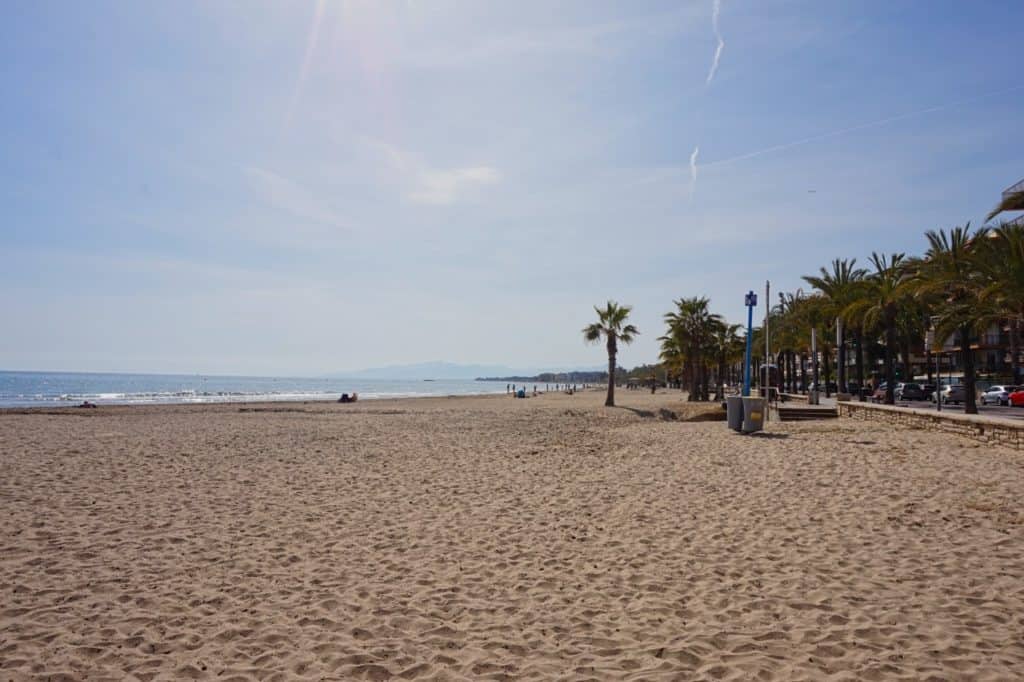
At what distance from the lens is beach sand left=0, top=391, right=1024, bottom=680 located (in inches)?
183

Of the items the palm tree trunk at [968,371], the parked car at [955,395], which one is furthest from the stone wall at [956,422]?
the parked car at [955,395]

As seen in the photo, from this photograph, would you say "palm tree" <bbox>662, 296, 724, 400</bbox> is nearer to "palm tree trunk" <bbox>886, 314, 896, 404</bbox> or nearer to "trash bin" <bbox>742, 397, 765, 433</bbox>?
"palm tree trunk" <bbox>886, 314, 896, 404</bbox>

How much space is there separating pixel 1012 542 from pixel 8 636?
374 inches

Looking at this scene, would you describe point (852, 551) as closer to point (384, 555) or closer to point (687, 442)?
point (384, 555)

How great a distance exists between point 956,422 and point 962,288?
8111 mm

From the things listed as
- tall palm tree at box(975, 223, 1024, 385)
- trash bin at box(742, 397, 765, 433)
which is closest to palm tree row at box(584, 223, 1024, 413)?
tall palm tree at box(975, 223, 1024, 385)

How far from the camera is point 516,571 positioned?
6656 millimetres

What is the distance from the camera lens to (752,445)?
16828 mm

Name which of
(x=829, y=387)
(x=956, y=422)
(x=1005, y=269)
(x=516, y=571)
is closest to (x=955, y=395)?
(x=829, y=387)

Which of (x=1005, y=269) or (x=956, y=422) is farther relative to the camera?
(x=1005, y=269)

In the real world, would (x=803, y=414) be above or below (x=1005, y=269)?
below

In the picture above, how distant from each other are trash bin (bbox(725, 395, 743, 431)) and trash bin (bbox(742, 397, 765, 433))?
1.19ft

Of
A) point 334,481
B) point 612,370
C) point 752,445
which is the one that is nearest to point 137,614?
point 334,481

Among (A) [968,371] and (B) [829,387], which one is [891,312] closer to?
(A) [968,371]
